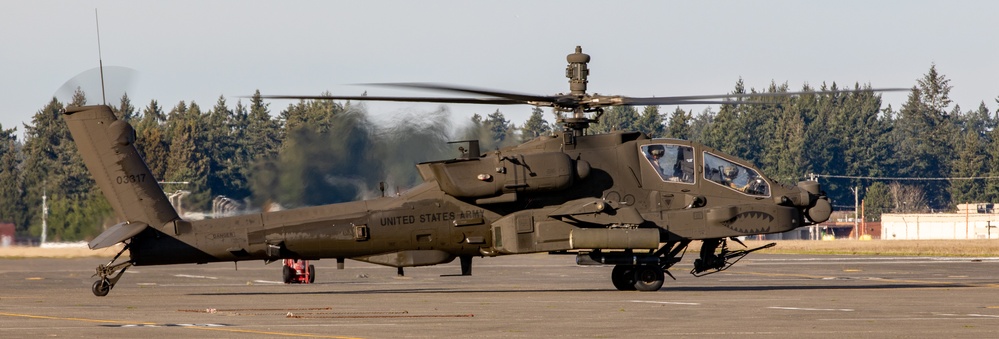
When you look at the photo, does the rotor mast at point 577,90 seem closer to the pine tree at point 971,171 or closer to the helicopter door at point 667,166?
the helicopter door at point 667,166

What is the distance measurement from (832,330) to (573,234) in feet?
34.7

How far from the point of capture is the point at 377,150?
180 feet

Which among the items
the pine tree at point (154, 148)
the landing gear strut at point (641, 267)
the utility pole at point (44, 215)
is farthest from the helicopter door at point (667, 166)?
the pine tree at point (154, 148)

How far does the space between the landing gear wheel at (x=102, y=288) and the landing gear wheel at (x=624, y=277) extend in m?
10.4

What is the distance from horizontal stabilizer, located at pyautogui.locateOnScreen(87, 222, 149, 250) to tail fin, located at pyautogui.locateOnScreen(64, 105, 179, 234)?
1.29ft

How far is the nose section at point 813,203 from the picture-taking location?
29078mm

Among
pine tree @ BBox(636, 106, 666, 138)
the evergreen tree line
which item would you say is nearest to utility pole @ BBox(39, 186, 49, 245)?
the evergreen tree line

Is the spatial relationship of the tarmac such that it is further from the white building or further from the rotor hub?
the white building

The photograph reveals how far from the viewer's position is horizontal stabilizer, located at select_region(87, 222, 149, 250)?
2789cm

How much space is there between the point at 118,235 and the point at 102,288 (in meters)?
1.12

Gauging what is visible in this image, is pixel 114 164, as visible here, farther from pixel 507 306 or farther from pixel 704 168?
pixel 704 168

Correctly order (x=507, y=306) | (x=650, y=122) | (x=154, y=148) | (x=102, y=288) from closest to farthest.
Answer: (x=507, y=306) < (x=102, y=288) < (x=154, y=148) < (x=650, y=122)

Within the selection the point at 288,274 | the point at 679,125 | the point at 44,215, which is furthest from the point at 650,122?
the point at 288,274

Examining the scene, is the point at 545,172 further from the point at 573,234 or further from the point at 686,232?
the point at 686,232
